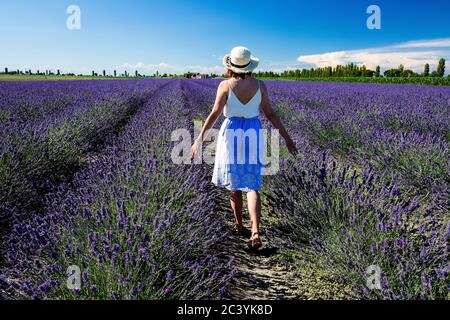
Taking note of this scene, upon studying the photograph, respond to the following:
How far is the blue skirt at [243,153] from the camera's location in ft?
8.91

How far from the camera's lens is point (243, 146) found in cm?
273

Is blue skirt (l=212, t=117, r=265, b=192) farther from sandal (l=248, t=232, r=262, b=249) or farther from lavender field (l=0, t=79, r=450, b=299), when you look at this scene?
sandal (l=248, t=232, r=262, b=249)

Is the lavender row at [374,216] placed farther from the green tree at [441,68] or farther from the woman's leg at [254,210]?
the green tree at [441,68]

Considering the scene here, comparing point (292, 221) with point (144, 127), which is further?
point (144, 127)

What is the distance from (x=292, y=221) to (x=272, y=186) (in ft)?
1.84

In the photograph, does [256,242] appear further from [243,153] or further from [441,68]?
[441,68]

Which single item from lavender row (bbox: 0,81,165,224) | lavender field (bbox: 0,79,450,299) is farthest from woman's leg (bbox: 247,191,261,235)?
lavender row (bbox: 0,81,165,224)

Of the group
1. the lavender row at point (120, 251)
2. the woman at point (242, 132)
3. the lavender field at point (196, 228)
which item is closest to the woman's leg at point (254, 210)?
the woman at point (242, 132)

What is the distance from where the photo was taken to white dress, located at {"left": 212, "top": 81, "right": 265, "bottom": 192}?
2.71m
